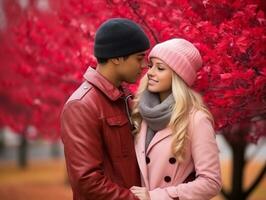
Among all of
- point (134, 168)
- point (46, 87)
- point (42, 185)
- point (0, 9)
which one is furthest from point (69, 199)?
point (134, 168)

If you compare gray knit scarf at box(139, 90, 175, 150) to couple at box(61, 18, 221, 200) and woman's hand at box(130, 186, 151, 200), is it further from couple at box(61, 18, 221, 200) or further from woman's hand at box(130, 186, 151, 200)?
woman's hand at box(130, 186, 151, 200)

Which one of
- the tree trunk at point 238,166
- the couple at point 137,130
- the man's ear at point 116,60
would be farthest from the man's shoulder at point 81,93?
the tree trunk at point 238,166

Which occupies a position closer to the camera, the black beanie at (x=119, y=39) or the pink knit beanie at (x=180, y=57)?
the black beanie at (x=119, y=39)

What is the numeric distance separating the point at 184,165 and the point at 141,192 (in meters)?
0.34

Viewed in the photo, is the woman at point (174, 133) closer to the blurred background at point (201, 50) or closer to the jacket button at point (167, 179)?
the jacket button at point (167, 179)

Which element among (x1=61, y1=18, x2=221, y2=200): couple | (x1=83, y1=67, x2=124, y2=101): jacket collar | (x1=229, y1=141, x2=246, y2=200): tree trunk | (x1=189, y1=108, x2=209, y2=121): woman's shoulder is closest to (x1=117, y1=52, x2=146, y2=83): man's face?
(x1=61, y1=18, x2=221, y2=200): couple

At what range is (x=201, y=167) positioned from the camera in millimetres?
3469

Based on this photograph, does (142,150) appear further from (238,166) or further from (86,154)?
(238,166)

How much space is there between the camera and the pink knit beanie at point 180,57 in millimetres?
3639


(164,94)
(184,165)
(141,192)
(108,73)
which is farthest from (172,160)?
(108,73)

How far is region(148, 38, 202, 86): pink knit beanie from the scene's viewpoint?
3.64m

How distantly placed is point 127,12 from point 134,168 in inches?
80.1

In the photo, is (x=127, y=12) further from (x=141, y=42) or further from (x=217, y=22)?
(x=141, y=42)

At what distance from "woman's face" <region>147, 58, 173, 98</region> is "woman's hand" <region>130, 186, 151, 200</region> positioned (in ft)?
2.19
